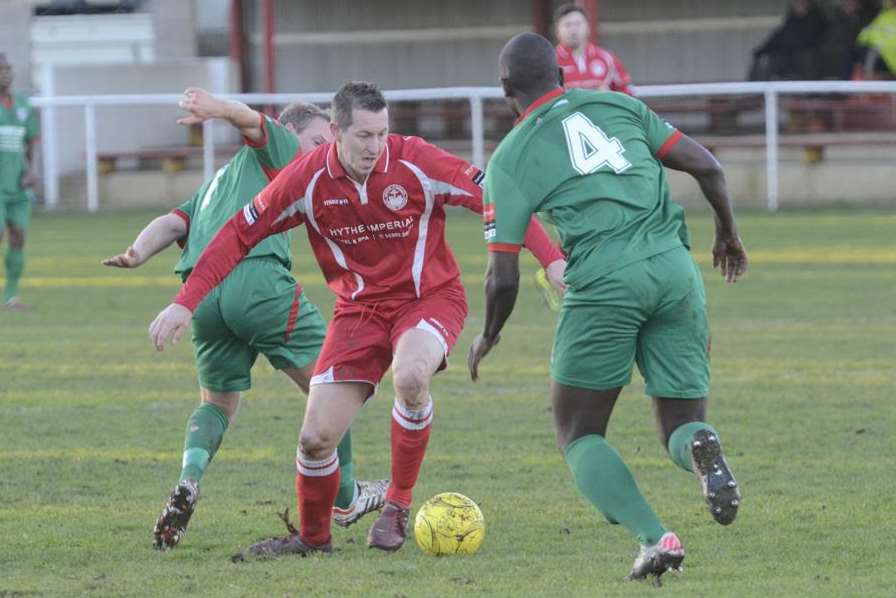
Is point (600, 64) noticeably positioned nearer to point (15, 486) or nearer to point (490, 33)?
point (15, 486)

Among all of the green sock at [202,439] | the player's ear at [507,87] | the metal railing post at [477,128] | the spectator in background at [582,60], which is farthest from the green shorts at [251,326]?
the metal railing post at [477,128]

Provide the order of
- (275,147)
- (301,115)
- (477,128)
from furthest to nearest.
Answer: (477,128) < (301,115) < (275,147)

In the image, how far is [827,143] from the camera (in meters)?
22.7

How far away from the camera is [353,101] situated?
599cm

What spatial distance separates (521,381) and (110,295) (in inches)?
254

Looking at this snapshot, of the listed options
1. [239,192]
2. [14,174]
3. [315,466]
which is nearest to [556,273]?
[315,466]

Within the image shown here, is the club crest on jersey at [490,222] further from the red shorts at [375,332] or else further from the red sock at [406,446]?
the red sock at [406,446]

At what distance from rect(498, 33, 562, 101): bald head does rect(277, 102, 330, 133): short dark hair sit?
155 cm

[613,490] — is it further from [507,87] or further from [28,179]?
[28,179]

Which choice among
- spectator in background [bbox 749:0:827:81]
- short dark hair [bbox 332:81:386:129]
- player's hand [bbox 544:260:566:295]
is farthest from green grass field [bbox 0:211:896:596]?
spectator in background [bbox 749:0:827:81]

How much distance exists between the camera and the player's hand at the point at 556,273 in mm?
5934

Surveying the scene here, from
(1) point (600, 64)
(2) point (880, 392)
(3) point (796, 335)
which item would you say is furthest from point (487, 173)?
(1) point (600, 64)

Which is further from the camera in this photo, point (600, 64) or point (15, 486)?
point (600, 64)

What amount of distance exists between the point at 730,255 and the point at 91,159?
2024 centimetres
